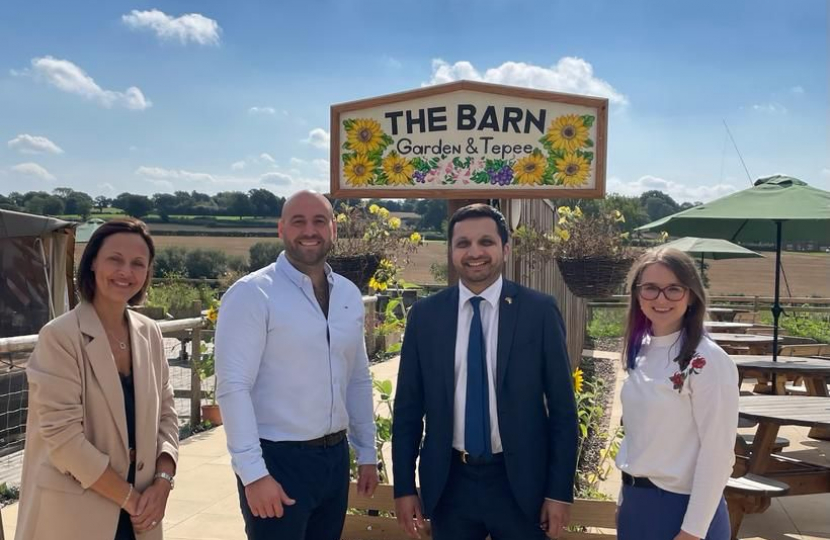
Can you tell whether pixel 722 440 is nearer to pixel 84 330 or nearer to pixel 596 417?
pixel 84 330

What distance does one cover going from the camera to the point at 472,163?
350 cm

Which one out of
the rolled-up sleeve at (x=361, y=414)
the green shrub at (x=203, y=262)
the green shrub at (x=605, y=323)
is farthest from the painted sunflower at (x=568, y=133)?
the green shrub at (x=203, y=262)

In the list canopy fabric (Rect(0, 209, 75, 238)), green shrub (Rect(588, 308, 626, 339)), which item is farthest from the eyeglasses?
green shrub (Rect(588, 308, 626, 339))

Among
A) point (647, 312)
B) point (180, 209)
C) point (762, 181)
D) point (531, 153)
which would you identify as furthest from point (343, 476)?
point (180, 209)

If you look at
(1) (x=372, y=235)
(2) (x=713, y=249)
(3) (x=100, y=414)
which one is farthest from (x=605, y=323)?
(3) (x=100, y=414)

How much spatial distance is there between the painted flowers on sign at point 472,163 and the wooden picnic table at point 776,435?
171 cm

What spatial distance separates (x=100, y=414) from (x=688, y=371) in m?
1.78

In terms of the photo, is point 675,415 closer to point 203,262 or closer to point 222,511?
point 222,511

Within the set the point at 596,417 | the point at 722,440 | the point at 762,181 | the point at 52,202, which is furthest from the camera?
the point at 52,202

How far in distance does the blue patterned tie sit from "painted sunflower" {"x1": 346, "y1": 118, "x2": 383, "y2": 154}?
1.48m

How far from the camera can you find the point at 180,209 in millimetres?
43312

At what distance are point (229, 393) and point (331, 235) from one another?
667mm

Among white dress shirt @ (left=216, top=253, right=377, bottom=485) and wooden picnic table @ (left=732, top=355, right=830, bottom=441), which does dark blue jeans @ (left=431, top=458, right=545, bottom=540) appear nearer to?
white dress shirt @ (left=216, top=253, right=377, bottom=485)

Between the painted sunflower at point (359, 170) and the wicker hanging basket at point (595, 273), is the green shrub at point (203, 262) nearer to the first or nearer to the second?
the wicker hanging basket at point (595, 273)
